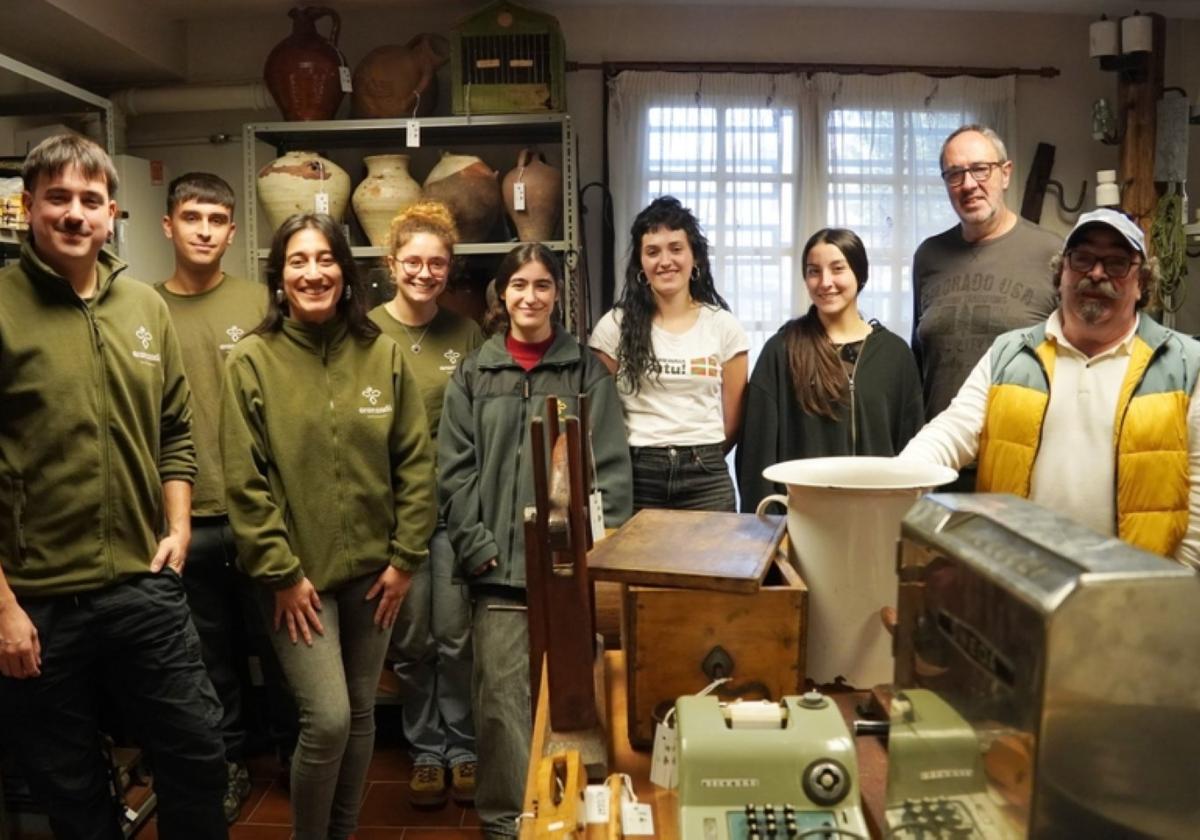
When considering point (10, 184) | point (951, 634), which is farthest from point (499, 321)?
point (951, 634)

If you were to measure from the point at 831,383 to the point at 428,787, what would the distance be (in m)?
1.53

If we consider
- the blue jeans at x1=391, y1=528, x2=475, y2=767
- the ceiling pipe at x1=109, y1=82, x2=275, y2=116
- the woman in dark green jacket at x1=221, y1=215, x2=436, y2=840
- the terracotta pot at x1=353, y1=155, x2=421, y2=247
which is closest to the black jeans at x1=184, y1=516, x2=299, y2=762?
the blue jeans at x1=391, y1=528, x2=475, y2=767

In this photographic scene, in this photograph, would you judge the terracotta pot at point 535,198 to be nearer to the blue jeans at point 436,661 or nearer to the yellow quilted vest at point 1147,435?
the blue jeans at point 436,661

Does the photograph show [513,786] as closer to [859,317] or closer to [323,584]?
[323,584]

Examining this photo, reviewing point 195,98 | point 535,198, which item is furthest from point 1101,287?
point 195,98

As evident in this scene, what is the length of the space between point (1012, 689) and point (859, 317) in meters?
2.05

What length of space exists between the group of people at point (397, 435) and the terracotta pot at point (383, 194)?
642mm

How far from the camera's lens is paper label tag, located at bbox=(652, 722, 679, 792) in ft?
3.71

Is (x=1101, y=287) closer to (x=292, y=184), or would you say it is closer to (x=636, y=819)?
(x=636, y=819)

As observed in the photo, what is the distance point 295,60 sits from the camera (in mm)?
3406

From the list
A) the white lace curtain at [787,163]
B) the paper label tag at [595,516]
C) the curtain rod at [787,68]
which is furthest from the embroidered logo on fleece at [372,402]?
the curtain rod at [787,68]

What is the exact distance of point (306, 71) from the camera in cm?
341

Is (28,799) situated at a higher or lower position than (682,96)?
lower

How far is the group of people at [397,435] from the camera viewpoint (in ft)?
5.95
